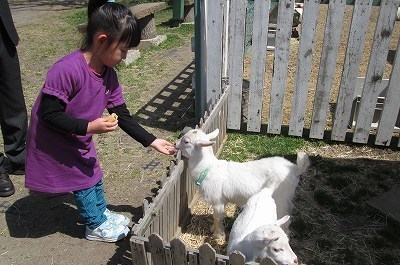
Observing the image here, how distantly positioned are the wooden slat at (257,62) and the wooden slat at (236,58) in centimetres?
14

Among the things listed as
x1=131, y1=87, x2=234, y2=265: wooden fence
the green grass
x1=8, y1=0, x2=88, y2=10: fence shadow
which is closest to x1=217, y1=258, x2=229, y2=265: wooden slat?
x1=131, y1=87, x2=234, y2=265: wooden fence

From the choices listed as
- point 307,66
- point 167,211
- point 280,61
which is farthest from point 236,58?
point 167,211

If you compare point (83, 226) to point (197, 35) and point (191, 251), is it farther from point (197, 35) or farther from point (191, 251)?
point (197, 35)

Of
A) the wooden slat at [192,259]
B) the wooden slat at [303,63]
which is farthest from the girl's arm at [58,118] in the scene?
the wooden slat at [303,63]

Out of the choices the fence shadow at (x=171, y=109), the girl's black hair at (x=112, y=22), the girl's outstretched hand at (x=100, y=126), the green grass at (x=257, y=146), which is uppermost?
the girl's black hair at (x=112, y=22)

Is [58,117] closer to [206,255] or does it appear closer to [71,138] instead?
[71,138]

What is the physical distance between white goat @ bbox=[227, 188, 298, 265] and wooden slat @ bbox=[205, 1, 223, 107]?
2161 millimetres

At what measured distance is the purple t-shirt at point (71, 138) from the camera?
278 centimetres

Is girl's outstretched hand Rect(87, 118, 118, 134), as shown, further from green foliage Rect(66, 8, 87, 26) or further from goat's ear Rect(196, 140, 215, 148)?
green foliage Rect(66, 8, 87, 26)

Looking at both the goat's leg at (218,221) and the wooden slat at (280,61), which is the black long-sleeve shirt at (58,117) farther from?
the wooden slat at (280,61)

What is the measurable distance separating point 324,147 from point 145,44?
5.46 meters

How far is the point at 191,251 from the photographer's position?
2.46m

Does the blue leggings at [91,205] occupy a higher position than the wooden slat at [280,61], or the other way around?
the wooden slat at [280,61]

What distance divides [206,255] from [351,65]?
3.10 meters
